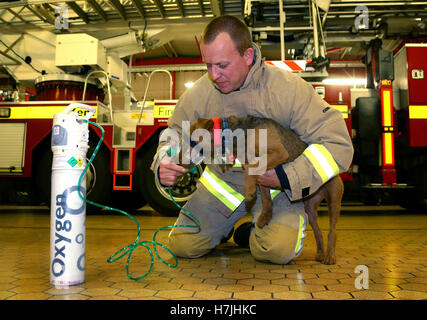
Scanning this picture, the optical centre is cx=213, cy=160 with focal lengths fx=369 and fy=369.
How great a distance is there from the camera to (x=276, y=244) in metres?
2.00

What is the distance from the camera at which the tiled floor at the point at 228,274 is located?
1398 millimetres

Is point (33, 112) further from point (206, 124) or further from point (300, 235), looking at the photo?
point (300, 235)

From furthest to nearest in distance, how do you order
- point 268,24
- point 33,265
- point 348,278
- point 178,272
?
point 268,24
point 33,265
point 178,272
point 348,278

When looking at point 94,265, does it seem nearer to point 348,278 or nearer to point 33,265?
point 33,265

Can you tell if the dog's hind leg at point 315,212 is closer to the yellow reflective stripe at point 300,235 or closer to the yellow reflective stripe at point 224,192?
the yellow reflective stripe at point 300,235

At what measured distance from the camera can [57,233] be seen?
4.83 feet

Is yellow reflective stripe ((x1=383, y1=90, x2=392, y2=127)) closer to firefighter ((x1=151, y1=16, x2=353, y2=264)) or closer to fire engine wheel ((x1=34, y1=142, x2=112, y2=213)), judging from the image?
firefighter ((x1=151, y1=16, x2=353, y2=264))

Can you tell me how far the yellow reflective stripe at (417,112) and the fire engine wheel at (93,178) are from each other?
12.6 ft

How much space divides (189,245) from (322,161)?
93 centimetres

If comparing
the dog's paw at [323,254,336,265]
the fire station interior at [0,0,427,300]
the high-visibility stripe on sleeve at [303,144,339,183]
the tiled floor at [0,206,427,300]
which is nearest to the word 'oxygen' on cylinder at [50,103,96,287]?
the tiled floor at [0,206,427,300]

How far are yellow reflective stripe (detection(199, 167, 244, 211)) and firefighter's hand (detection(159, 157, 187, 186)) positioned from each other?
443mm

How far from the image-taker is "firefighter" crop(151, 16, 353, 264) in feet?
6.20
